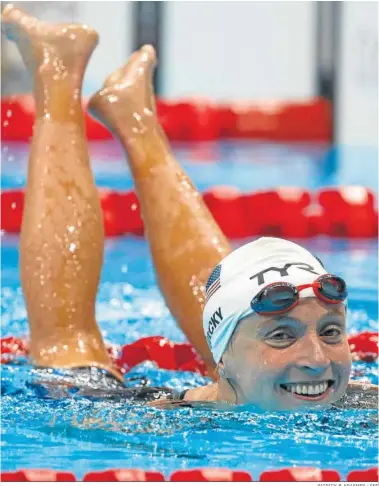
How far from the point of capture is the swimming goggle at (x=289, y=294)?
7.23 feet

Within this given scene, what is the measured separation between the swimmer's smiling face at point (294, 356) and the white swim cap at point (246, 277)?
4 centimetres

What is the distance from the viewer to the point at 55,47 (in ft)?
9.93

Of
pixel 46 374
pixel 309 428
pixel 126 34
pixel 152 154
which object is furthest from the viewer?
pixel 126 34

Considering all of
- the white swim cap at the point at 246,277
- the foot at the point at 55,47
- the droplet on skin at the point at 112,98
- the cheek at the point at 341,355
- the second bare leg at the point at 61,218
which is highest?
the foot at the point at 55,47

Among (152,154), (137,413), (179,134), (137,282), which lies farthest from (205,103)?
(137,413)

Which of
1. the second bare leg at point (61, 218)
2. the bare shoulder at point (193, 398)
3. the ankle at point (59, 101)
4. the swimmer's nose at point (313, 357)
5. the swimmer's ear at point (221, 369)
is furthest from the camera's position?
the ankle at point (59, 101)

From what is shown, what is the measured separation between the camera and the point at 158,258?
2.93m

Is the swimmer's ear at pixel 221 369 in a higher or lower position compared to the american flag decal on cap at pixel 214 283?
lower

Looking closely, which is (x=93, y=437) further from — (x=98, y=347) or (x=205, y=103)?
(x=205, y=103)

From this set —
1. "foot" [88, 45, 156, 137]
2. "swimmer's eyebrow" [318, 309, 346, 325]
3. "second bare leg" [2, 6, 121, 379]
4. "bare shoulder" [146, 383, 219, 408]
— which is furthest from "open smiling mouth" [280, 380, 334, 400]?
"foot" [88, 45, 156, 137]

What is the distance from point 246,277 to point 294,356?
206 millimetres

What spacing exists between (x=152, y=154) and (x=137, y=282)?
136 cm

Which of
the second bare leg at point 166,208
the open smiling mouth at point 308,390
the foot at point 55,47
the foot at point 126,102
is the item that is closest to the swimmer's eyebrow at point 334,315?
the open smiling mouth at point 308,390

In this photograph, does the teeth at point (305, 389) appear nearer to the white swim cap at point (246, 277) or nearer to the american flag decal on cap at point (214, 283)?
the white swim cap at point (246, 277)
